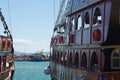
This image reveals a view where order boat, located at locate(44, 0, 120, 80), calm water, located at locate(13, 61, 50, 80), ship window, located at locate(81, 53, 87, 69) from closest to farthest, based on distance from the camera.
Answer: boat, located at locate(44, 0, 120, 80), ship window, located at locate(81, 53, 87, 69), calm water, located at locate(13, 61, 50, 80)

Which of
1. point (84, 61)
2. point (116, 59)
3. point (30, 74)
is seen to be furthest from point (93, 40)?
point (30, 74)

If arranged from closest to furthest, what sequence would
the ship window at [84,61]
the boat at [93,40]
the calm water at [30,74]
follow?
the boat at [93,40]
the ship window at [84,61]
the calm water at [30,74]

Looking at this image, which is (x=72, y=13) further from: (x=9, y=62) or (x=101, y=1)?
(x=9, y=62)

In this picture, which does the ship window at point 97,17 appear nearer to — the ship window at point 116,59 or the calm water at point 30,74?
the ship window at point 116,59

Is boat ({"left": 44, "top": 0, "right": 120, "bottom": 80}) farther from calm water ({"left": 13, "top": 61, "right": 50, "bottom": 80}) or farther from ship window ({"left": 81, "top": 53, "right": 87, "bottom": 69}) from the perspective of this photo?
calm water ({"left": 13, "top": 61, "right": 50, "bottom": 80})

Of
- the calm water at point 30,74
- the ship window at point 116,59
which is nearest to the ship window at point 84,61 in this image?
the ship window at point 116,59

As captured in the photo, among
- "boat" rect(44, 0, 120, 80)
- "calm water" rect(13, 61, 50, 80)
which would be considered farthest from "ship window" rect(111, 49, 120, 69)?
"calm water" rect(13, 61, 50, 80)

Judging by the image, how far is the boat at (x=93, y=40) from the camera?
17875 mm

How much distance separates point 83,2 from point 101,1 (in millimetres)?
2738

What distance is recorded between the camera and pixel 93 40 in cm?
1892

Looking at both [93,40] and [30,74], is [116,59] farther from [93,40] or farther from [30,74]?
[30,74]

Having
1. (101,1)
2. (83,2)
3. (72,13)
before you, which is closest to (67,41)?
(72,13)

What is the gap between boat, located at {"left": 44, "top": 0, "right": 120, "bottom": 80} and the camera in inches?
704

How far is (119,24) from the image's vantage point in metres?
18.0
